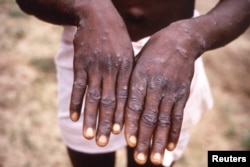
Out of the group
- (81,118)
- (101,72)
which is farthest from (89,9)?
(81,118)

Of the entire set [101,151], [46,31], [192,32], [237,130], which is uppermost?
[192,32]

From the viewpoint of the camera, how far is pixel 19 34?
114 inches

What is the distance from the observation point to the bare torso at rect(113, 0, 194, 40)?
3.86ft

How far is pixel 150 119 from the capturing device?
870 mm

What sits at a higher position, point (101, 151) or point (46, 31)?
point (101, 151)

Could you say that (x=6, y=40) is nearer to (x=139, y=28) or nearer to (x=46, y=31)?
(x=46, y=31)

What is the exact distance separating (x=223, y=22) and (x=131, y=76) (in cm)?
31

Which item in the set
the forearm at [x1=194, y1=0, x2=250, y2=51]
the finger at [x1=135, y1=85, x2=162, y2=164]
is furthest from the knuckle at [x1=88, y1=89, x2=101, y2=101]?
the forearm at [x1=194, y1=0, x2=250, y2=51]

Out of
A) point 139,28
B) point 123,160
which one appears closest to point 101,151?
point 139,28

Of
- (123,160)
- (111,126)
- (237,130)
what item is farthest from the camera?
(237,130)

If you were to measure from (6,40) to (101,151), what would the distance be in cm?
166

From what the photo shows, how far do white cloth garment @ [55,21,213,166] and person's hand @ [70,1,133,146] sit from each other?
356 mm

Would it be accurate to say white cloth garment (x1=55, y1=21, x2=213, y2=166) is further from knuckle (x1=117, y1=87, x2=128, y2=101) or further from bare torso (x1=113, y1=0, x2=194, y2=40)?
knuckle (x1=117, y1=87, x2=128, y2=101)

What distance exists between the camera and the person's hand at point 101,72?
0.88m
